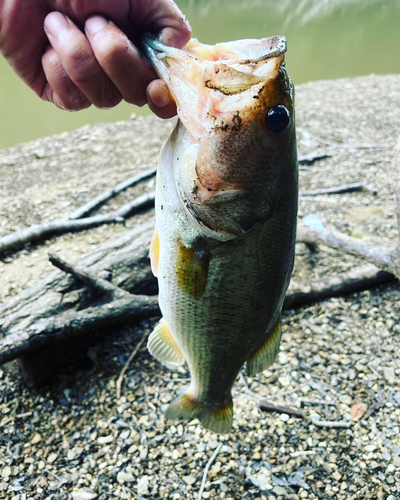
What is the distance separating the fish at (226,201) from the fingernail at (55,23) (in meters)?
0.27

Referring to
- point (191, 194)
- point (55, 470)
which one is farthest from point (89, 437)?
point (191, 194)

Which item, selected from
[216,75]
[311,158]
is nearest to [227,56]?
[216,75]

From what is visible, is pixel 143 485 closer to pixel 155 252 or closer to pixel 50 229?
pixel 155 252

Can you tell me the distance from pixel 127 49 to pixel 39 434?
2395 mm

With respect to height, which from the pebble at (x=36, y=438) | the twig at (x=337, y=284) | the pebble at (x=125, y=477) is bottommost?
the pebble at (x=125, y=477)

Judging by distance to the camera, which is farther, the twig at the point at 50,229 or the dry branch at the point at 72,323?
the twig at the point at 50,229

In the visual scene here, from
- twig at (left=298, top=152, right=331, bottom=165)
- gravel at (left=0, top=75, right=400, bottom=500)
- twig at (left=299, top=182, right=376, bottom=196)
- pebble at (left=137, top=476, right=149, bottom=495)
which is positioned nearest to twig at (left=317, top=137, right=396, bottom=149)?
twig at (left=298, top=152, right=331, bottom=165)

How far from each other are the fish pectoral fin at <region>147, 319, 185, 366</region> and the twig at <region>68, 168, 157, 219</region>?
122 inches

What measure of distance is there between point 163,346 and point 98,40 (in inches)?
50.8

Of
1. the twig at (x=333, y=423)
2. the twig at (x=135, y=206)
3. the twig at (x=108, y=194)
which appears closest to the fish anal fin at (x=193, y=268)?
the twig at (x=333, y=423)

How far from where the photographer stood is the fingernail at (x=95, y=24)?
1.24m

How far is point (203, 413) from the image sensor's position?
2.01 meters

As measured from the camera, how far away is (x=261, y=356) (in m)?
1.80

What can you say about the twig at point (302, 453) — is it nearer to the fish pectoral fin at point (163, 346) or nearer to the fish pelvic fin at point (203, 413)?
the fish pelvic fin at point (203, 413)
